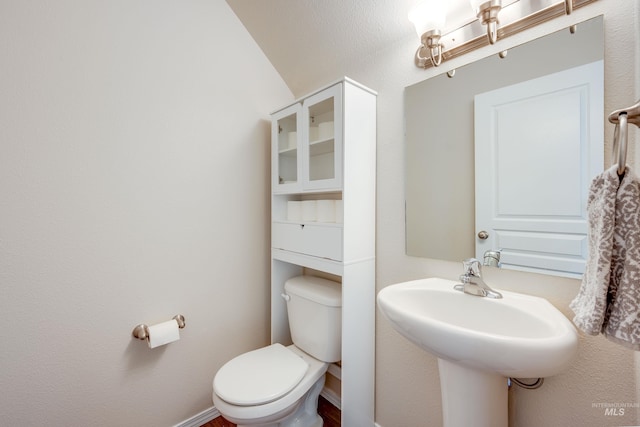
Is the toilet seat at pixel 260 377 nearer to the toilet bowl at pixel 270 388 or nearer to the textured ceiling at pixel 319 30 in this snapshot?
the toilet bowl at pixel 270 388

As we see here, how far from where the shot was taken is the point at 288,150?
1.56 m

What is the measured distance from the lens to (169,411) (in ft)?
4.54

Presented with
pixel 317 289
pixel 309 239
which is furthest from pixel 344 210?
pixel 317 289

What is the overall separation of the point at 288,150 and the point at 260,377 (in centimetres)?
115

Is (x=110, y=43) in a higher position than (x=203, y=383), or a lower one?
higher

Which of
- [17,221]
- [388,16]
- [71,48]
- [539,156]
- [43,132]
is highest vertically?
[388,16]

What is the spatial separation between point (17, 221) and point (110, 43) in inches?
32.7

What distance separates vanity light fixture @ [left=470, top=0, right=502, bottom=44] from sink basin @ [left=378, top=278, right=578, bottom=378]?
89cm

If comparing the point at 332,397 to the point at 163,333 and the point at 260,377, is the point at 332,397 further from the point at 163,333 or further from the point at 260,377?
the point at 163,333

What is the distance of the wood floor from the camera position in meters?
1.49

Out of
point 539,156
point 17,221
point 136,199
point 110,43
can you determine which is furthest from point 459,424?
point 110,43

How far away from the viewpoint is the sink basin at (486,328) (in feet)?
2.09

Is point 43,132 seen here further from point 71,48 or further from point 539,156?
point 539,156

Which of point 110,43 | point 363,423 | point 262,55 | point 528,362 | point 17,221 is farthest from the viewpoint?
point 262,55
